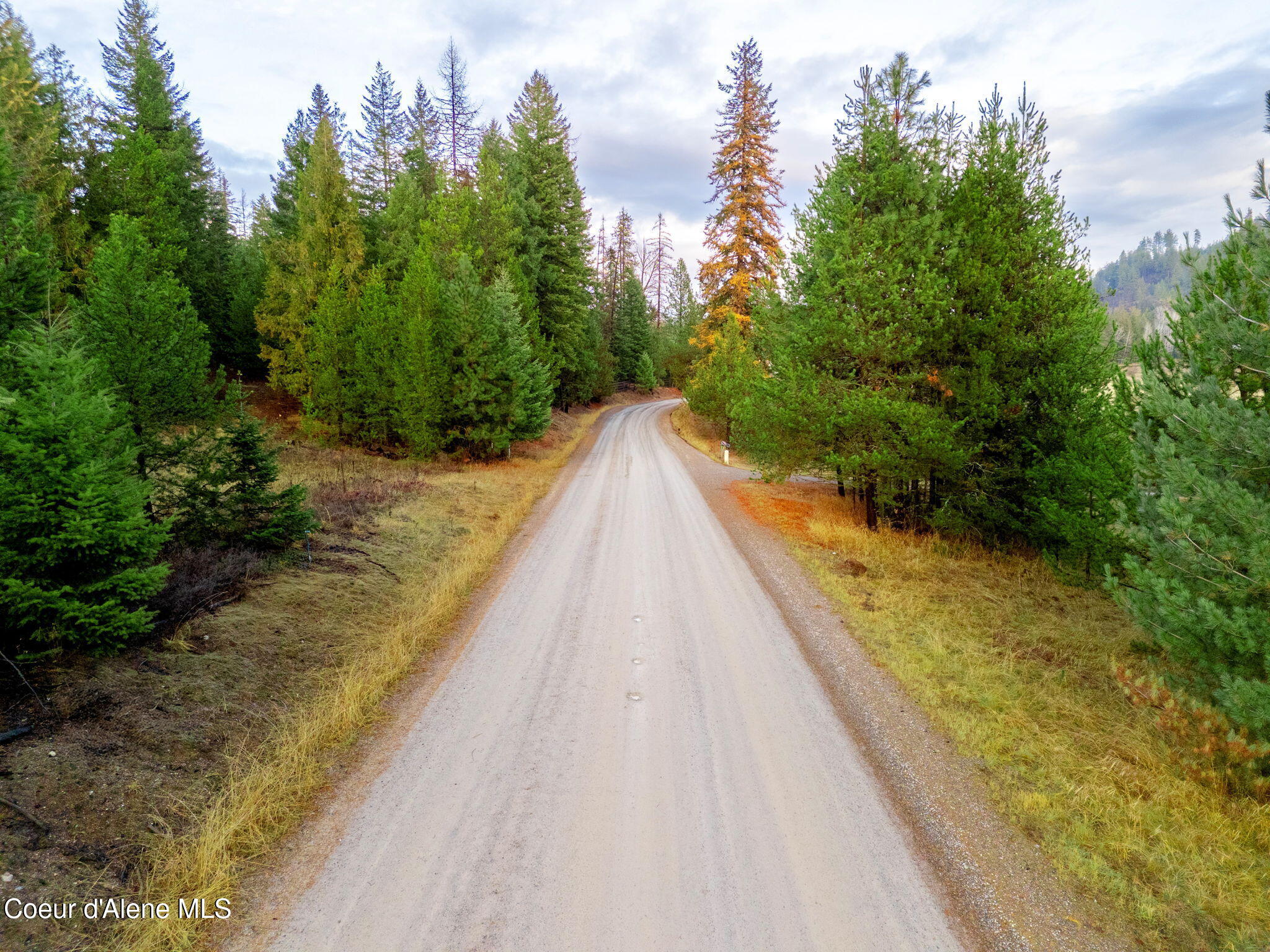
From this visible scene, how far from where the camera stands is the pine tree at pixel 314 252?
75.6ft

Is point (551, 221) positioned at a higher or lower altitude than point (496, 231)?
higher

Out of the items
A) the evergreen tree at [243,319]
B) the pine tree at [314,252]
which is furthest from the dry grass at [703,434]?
the evergreen tree at [243,319]

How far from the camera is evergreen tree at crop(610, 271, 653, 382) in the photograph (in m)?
55.3

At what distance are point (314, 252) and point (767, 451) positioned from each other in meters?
21.3

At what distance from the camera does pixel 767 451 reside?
1573cm

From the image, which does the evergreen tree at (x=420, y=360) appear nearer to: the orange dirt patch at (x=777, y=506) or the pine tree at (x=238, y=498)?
the pine tree at (x=238, y=498)

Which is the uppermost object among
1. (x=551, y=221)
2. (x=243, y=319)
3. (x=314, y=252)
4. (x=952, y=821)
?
(x=551, y=221)

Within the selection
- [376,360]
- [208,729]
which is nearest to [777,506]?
[208,729]

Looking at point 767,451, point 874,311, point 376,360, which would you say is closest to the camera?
point 874,311

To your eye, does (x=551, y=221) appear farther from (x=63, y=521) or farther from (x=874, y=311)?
(x=63, y=521)

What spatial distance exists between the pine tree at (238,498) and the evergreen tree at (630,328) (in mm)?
46181

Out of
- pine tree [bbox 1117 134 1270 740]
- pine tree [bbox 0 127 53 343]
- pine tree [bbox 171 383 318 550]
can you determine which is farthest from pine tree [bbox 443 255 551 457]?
pine tree [bbox 1117 134 1270 740]

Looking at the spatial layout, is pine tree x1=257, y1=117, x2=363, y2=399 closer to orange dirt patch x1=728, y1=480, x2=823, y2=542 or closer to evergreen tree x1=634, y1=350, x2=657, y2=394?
orange dirt patch x1=728, y1=480, x2=823, y2=542

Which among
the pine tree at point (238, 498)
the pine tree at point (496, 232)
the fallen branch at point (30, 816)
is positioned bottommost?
the fallen branch at point (30, 816)
